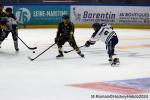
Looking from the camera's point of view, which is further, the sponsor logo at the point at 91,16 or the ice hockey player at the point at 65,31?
the sponsor logo at the point at 91,16

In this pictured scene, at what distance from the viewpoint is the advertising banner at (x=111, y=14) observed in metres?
19.7

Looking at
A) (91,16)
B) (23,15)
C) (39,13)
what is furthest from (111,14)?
(23,15)

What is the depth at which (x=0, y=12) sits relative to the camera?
485 inches

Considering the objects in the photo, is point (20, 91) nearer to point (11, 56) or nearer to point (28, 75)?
point (28, 75)

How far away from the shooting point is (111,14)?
19.9 metres

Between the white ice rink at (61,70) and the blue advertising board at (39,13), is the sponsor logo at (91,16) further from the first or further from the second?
the white ice rink at (61,70)

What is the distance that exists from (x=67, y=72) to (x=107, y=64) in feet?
4.88

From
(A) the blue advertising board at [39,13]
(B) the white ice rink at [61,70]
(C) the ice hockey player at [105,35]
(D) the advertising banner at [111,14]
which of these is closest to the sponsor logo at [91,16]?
(D) the advertising banner at [111,14]

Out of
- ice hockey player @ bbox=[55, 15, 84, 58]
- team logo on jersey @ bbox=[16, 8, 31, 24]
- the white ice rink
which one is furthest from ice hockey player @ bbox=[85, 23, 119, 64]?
team logo on jersey @ bbox=[16, 8, 31, 24]

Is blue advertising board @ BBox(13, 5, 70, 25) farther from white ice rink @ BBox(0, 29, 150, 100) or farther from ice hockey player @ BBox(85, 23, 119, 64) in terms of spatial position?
ice hockey player @ BBox(85, 23, 119, 64)

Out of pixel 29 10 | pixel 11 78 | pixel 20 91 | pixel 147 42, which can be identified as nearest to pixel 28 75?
pixel 11 78

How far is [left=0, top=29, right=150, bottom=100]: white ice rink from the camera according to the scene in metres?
7.45

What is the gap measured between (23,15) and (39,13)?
0.70 m

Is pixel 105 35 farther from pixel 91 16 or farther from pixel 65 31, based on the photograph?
pixel 91 16
